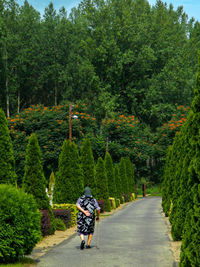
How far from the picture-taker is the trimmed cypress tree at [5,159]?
36.4ft

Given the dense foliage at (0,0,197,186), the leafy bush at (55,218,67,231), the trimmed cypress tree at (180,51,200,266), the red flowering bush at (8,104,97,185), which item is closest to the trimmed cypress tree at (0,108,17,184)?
the leafy bush at (55,218,67,231)

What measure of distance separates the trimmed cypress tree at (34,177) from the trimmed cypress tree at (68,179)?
517 cm

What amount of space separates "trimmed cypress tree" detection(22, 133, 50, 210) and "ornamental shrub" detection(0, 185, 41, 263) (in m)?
4.38

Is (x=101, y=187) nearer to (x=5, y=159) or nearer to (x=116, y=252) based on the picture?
(x=5, y=159)

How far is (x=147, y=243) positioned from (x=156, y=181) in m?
46.3

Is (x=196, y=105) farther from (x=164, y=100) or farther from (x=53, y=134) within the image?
(x=164, y=100)

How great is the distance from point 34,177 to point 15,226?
5040 millimetres

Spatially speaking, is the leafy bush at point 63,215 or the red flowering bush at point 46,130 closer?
the leafy bush at point 63,215

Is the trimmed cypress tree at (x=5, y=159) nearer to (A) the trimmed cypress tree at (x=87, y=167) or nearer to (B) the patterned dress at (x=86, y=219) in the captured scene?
(B) the patterned dress at (x=86, y=219)

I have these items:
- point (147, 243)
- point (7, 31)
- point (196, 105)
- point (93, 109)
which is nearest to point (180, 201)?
point (147, 243)

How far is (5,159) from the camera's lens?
1131 centimetres

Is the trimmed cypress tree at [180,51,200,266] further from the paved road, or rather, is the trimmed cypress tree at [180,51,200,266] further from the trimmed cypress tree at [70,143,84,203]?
the trimmed cypress tree at [70,143,84,203]

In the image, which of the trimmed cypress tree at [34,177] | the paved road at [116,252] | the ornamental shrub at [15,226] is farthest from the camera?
the trimmed cypress tree at [34,177]

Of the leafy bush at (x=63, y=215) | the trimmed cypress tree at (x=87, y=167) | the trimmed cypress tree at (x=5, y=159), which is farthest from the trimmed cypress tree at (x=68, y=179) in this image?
the trimmed cypress tree at (x=5, y=159)
